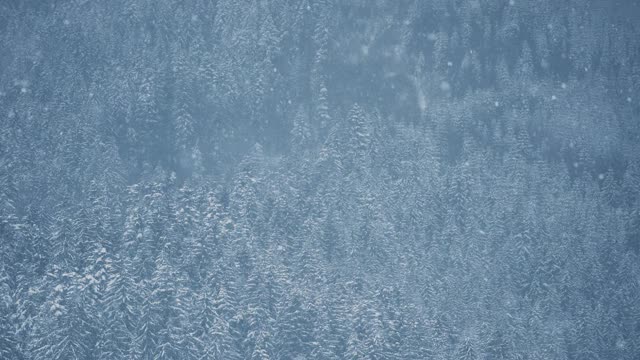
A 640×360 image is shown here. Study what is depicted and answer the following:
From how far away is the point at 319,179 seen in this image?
187 feet

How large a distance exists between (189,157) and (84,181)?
993cm

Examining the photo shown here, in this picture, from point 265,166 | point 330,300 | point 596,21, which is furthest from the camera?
point 596,21

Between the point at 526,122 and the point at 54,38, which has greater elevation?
the point at 54,38

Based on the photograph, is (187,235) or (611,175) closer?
(187,235)

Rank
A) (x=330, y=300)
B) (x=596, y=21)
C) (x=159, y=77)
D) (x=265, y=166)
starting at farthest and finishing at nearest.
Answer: (x=596, y=21), (x=159, y=77), (x=265, y=166), (x=330, y=300)

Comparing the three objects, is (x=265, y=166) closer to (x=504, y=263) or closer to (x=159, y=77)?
(x=159, y=77)

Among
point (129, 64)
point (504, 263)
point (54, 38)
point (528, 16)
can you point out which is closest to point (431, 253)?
point (504, 263)

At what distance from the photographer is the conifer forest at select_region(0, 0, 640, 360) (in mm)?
47125

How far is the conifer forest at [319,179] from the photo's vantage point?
4712 centimetres

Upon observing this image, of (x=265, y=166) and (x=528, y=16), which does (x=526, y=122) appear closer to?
(x=528, y=16)

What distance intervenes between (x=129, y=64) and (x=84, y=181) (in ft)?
48.7

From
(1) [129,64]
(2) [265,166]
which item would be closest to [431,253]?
(2) [265,166]

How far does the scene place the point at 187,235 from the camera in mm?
51906

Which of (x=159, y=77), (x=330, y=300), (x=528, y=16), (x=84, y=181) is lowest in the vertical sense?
(x=330, y=300)
